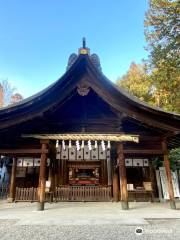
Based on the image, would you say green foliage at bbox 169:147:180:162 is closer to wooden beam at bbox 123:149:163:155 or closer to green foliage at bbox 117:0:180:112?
green foliage at bbox 117:0:180:112

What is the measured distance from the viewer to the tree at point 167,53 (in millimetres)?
13820

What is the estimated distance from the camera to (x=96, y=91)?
22.7 ft

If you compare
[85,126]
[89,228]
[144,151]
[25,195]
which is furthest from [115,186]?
[89,228]

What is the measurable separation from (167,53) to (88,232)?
45.7 feet

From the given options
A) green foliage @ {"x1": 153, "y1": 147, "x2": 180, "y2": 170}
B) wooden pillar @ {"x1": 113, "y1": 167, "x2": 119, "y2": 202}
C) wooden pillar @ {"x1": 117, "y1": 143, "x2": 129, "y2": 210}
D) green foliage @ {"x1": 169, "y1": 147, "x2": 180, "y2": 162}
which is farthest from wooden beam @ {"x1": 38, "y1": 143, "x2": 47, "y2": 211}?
green foliage @ {"x1": 169, "y1": 147, "x2": 180, "y2": 162}

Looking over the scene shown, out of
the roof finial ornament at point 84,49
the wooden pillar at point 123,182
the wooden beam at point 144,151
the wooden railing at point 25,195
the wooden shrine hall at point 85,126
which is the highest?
the roof finial ornament at point 84,49

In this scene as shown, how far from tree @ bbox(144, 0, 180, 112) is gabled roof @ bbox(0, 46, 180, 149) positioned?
8.20m

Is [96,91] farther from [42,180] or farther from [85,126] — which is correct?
[42,180]

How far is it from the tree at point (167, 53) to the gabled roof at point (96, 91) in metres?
8.20

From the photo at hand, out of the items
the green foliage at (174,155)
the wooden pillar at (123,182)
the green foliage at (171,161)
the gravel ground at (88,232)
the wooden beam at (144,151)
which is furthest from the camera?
the green foliage at (174,155)

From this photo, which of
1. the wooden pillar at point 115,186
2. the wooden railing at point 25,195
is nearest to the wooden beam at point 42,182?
the wooden railing at point 25,195

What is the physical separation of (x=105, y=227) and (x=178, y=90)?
42.2 feet

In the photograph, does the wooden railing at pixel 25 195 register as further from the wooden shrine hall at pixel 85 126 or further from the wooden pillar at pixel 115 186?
the wooden pillar at pixel 115 186

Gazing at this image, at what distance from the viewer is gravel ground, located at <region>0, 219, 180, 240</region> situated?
378 centimetres
